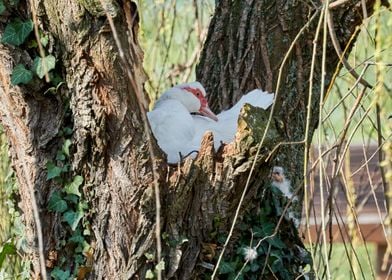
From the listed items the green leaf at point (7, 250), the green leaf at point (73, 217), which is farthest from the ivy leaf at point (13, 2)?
the green leaf at point (7, 250)

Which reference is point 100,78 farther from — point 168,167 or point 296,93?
point 296,93

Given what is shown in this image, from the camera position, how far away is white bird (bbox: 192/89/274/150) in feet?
11.7

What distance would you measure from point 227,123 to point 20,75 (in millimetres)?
864

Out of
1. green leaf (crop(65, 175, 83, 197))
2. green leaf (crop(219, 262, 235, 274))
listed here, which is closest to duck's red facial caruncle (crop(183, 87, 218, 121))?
green leaf (crop(219, 262, 235, 274))

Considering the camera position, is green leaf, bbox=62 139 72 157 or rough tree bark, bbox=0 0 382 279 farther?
green leaf, bbox=62 139 72 157

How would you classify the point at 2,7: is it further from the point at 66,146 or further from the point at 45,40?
the point at 66,146

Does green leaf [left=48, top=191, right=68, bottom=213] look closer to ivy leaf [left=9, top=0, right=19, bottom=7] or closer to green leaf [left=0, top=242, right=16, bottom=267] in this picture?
green leaf [left=0, top=242, right=16, bottom=267]

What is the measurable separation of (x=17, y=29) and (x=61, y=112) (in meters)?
0.31

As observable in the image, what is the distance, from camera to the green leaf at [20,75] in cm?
316

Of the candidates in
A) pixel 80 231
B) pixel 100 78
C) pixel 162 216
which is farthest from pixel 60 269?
pixel 100 78

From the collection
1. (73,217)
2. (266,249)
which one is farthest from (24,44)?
(266,249)

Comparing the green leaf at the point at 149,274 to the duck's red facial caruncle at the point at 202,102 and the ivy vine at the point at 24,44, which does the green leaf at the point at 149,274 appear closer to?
the ivy vine at the point at 24,44

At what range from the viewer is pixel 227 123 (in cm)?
364

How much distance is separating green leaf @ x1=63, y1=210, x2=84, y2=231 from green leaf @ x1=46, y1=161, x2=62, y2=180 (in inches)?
5.3
